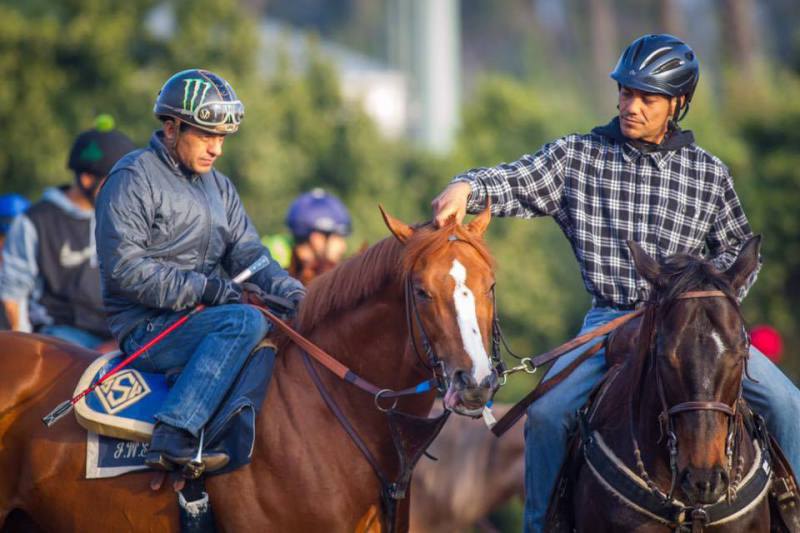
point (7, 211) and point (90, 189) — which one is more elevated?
point (90, 189)

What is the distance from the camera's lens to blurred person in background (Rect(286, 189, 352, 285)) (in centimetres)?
1152

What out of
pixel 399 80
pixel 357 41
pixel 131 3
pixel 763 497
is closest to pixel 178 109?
pixel 763 497

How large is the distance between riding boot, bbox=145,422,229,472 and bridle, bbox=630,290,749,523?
6.73ft

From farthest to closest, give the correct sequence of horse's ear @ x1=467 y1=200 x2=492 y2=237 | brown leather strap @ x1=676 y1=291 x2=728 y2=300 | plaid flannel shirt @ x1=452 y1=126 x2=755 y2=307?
1. plaid flannel shirt @ x1=452 y1=126 x2=755 y2=307
2. horse's ear @ x1=467 y1=200 x2=492 y2=237
3. brown leather strap @ x1=676 y1=291 x2=728 y2=300

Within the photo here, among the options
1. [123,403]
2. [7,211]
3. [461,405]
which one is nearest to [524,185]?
[461,405]

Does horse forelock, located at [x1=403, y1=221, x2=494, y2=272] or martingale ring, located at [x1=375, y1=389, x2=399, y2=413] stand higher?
horse forelock, located at [x1=403, y1=221, x2=494, y2=272]

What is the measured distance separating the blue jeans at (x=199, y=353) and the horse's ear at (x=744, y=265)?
2.41 m

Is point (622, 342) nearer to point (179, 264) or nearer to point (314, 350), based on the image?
point (314, 350)

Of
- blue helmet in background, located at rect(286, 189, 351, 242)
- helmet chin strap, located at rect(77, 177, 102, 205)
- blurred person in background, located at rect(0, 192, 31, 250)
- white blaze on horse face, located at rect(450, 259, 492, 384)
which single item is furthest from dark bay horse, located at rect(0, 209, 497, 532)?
blurred person in background, located at rect(0, 192, 31, 250)

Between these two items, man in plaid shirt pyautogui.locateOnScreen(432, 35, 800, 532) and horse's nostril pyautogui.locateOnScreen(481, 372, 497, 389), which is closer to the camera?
horse's nostril pyautogui.locateOnScreen(481, 372, 497, 389)

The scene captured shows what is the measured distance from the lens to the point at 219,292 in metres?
6.51

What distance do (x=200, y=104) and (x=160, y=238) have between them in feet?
2.43

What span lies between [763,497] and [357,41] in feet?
173

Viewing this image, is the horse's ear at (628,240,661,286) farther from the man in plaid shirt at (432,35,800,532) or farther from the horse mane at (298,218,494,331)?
the man in plaid shirt at (432,35,800,532)
